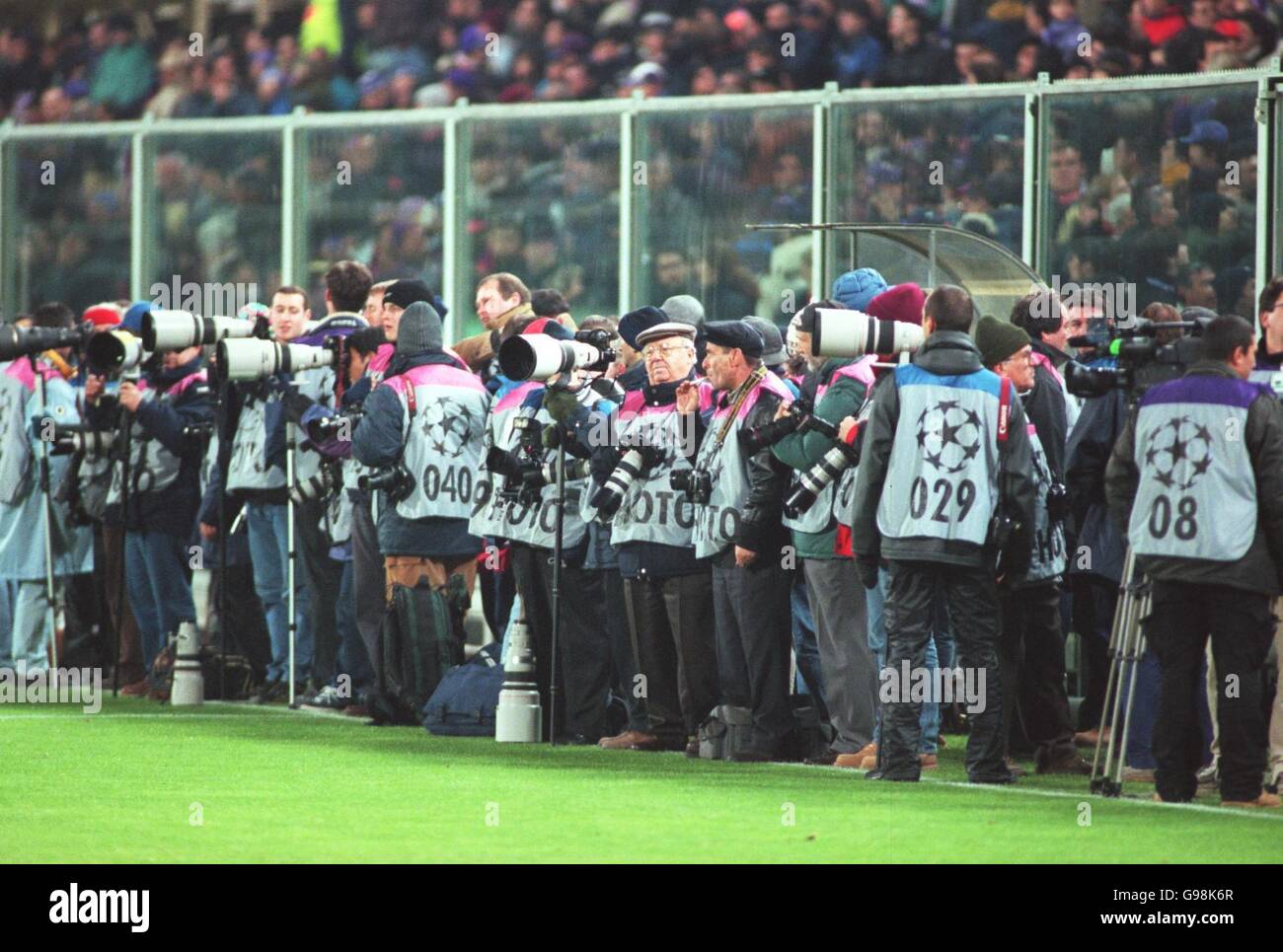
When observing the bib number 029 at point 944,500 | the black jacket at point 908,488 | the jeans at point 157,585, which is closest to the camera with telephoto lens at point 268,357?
the jeans at point 157,585

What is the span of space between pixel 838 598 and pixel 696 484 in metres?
0.82

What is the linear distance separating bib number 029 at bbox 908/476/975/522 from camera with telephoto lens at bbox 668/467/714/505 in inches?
59.5

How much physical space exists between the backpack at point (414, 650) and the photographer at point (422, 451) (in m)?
0.03

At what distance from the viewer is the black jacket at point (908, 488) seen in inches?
377

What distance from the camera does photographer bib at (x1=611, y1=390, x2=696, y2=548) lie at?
1114cm

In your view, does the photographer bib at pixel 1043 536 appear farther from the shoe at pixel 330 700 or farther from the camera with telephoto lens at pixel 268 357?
the shoe at pixel 330 700

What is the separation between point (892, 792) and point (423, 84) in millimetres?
11900

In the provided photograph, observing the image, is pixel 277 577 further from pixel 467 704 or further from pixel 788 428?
pixel 788 428

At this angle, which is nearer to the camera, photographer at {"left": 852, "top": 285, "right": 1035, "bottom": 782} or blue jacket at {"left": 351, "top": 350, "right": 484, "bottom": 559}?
photographer at {"left": 852, "top": 285, "right": 1035, "bottom": 782}

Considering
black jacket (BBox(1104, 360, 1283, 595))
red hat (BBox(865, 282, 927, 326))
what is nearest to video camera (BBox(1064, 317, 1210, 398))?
black jacket (BBox(1104, 360, 1283, 595))

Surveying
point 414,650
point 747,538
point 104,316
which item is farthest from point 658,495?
point 104,316

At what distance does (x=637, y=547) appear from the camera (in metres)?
11.3

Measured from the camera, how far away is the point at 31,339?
42.1 feet

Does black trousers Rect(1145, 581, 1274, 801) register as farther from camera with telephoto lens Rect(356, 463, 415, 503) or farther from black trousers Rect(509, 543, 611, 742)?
camera with telephoto lens Rect(356, 463, 415, 503)
